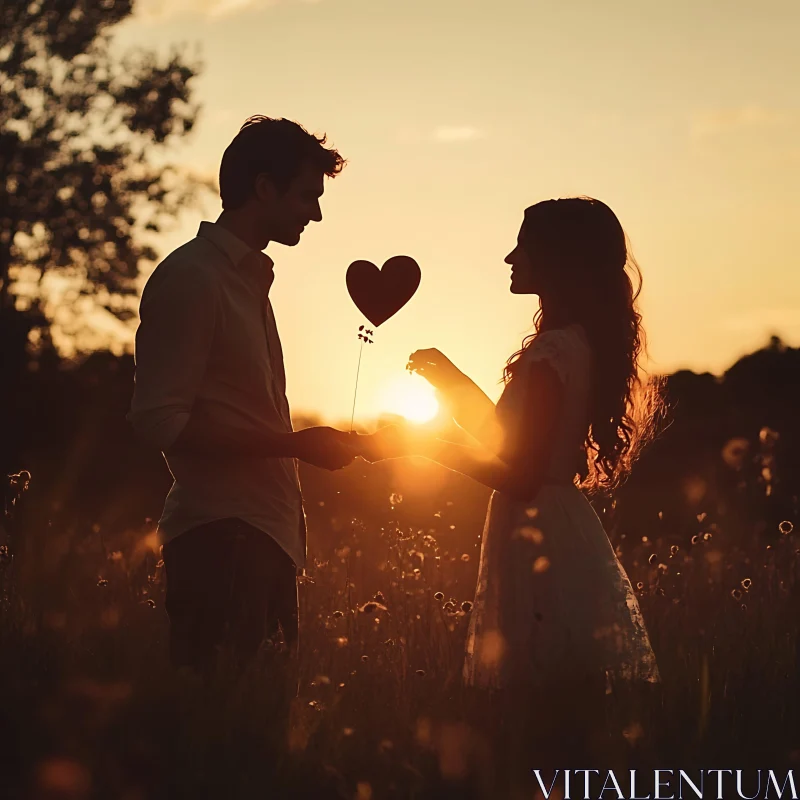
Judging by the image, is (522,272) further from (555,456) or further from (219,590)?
(219,590)

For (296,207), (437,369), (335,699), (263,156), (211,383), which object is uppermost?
(263,156)

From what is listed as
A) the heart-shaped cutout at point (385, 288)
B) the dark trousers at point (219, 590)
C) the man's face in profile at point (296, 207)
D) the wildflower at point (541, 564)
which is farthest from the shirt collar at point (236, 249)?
the wildflower at point (541, 564)

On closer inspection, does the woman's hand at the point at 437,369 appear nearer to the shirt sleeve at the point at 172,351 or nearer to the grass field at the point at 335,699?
the shirt sleeve at the point at 172,351

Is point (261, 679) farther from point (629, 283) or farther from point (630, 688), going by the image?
point (629, 283)

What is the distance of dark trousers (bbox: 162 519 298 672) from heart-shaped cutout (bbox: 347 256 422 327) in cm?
176

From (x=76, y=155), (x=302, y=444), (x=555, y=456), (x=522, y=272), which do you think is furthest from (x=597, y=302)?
(x=76, y=155)

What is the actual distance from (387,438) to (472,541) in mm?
4373

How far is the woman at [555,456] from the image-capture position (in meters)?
4.42

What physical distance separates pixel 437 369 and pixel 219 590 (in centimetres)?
128

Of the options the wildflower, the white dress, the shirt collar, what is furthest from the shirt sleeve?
the wildflower

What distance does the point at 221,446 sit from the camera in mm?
4355

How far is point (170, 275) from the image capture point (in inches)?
173

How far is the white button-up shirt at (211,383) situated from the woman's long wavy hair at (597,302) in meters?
1.02

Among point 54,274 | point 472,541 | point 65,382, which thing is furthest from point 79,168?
point 472,541
